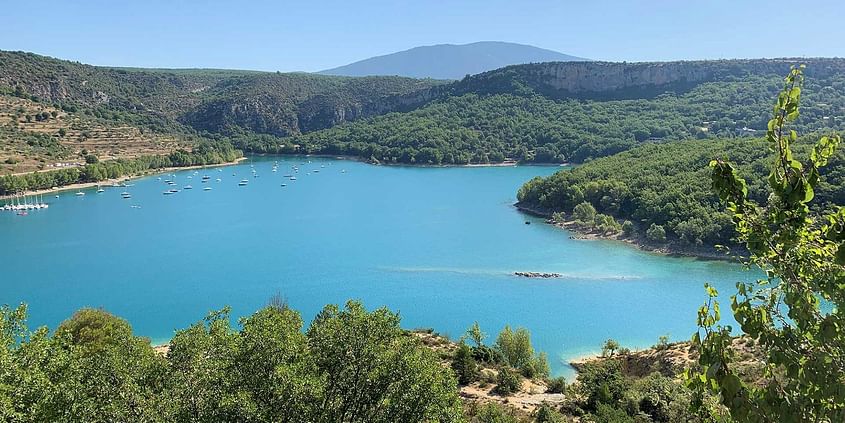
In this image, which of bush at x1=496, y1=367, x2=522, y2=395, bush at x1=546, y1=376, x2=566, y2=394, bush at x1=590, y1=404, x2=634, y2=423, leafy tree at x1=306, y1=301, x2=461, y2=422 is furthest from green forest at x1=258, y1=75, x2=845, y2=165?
leafy tree at x1=306, y1=301, x2=461, y2=422

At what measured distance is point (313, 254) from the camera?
3900cm

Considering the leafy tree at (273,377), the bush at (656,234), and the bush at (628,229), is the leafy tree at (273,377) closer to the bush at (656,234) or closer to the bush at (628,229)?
the bush at (656,234)

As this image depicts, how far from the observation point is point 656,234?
38.3m

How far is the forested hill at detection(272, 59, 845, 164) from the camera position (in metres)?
80.6

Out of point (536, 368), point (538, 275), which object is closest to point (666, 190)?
point (538, 275)

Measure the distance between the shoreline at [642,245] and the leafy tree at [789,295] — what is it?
33.9 metres

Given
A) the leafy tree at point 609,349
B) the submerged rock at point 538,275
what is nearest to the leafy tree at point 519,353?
the leafy tree at point 609,349

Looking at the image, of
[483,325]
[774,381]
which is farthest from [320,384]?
[483,325]

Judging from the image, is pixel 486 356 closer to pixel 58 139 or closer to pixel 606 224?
pixel 606 224

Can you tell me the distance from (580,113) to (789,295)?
97028mm

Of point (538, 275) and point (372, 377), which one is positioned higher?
point (372, 377)

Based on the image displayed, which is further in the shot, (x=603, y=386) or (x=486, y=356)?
(x=486, y=356)

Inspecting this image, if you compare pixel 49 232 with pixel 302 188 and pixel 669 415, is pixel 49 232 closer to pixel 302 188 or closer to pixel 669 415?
pixel 302 188

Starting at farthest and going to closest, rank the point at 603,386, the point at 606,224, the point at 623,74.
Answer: the point at 623,74 → the point at 606,224 → the point at 603,386
